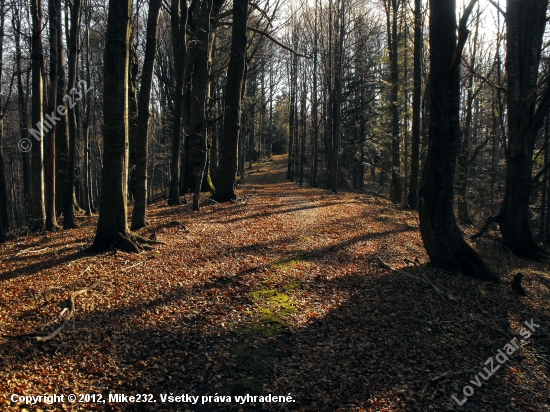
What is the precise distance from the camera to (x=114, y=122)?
25.2 feet

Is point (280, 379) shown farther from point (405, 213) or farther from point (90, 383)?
point (405, 213)

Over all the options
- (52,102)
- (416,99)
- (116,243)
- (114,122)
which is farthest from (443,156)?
(52,102)

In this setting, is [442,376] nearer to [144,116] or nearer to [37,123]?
[144,116]

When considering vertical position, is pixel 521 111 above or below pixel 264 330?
above

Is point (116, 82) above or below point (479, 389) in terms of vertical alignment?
above

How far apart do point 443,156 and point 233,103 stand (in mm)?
9544

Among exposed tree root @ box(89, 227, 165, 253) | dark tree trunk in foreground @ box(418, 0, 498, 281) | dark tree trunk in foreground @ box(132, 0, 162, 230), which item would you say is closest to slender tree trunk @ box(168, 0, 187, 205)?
dark tree trunk in foreground @ box(132, 0, 162, 230)

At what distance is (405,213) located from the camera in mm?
15867

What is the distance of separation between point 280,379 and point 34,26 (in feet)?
39.8

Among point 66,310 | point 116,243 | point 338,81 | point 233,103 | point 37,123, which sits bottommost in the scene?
point 66,310

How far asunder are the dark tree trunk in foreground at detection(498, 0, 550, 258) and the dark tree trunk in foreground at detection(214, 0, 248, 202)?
894cm

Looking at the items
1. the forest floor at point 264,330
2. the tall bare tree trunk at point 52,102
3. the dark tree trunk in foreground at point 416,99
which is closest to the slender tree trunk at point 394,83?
the dark tree trunk in foreground at point 416,99

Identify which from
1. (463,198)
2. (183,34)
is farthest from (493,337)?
(463,198)
